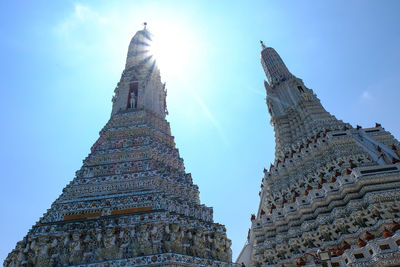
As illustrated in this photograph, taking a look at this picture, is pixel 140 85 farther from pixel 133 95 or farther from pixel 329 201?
pixel 329 201

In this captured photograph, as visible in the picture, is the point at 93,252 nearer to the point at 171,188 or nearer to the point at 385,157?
the point at 171,188

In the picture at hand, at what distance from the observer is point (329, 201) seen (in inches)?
664

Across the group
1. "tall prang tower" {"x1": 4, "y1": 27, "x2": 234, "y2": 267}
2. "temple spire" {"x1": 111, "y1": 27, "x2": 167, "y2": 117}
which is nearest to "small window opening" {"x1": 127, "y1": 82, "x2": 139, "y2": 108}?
"temple spire" {"x1": 111, "y1": 27, "x2": 167, "y2": 117}

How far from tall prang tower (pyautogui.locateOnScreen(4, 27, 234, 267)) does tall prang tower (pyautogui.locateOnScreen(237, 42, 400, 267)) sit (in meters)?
4.75

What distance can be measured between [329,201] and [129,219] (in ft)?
36.7

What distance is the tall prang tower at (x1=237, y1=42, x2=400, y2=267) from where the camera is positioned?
12359 mm

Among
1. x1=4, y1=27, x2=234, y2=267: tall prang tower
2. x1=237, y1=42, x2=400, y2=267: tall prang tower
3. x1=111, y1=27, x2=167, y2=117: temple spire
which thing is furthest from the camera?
x1=111, y1=27, x2=167, y2=117: temple spire

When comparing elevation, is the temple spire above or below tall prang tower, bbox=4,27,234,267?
above

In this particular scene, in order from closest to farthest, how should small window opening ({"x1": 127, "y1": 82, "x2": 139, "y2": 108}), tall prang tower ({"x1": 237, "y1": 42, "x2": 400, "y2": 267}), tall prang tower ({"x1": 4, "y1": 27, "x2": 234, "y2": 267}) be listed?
tall prang tower ({"x1": 4, "y1": 27, "x2": 234, "y2": 267}), tall prang tower ({"x1": 237, "y1": 42, "x2": 400, "y2": 267}), small window opening ({"x1": 127, "y1": 82, "x2": 139, "y2": 108})

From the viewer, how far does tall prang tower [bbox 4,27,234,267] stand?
11.3 metres

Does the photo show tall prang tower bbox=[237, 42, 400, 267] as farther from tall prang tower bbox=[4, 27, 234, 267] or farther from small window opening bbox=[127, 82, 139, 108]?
small window opening bbox=[127, 82, 139, 108]

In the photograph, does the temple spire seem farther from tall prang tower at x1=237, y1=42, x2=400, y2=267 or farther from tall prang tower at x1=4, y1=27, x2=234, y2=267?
tall prang tower at x1=237, y1=42, x2=400, y2=267

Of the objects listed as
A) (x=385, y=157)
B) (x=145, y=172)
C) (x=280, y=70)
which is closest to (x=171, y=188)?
(x=145, y=172)

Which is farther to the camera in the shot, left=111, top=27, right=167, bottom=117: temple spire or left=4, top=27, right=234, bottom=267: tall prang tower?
left=111, top=27, right=167, bottom=117: temple spire
